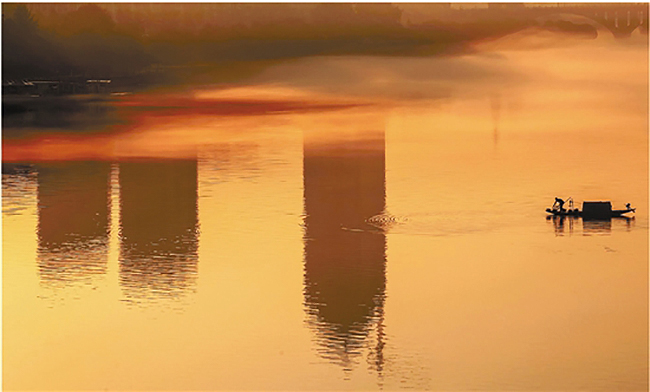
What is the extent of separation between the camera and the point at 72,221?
2242cm

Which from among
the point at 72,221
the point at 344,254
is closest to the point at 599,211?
the point at 344,254

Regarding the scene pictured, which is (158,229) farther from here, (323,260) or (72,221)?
(323,260)

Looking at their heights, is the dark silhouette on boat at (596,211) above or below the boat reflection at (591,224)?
above

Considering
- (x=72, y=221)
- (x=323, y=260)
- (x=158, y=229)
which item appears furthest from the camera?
(x=72, y=221)

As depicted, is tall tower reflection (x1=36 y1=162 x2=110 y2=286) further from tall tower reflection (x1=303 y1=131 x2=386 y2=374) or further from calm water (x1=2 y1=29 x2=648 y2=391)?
tall tower reflection (x1=303 y1=131 x2=386 y2=374)

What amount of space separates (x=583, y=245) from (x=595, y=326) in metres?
4.50

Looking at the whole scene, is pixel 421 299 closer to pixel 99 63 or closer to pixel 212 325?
pixel 212 325

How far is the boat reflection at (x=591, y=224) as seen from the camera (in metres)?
21.0

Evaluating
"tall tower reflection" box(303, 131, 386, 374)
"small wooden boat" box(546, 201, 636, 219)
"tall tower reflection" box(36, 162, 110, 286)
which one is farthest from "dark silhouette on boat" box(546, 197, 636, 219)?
"tall tower reflection" box(36, 162, 110, 286)

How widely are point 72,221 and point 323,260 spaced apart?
560cm

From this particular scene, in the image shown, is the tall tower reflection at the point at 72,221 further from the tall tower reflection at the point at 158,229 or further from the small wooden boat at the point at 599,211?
the small wooden boat at the point at 599,211

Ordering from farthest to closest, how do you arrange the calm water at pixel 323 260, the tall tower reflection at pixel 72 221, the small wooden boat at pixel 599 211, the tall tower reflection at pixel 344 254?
the small wooden boat at pixel 599 211 < the tall tower reflection at pixel 72 221 < the tall tower reflection at pixel 344 254 < the calm water at pixel 323 260

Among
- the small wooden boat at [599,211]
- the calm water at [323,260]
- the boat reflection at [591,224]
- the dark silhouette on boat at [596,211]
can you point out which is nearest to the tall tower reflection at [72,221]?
the calm water at [323,260]

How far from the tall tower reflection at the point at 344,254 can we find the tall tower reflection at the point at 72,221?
3359mm
